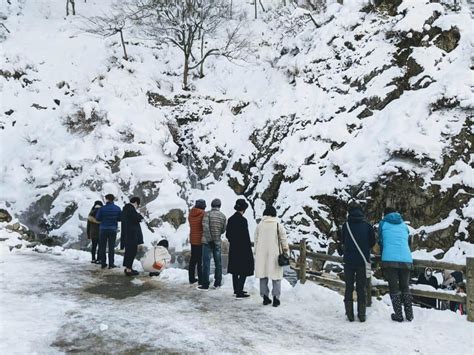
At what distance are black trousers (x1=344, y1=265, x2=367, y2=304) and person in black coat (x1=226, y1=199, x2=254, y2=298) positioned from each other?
6.56 feet

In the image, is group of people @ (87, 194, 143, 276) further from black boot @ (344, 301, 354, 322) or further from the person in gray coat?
black boot @ (344, 301, 354, 322)

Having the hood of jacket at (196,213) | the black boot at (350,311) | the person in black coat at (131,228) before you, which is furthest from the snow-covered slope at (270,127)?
the black boot at (350,311)

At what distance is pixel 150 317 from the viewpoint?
6539mm

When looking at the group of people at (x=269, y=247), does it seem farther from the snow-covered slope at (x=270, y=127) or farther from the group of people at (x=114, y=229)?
the snow-covered slope at (x=270, y=127)

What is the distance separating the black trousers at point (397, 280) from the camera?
6477 mm

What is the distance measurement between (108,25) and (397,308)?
2632 centimetres

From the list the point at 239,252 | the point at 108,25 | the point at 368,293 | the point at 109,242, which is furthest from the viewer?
the point at 108,25

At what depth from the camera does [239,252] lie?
7.98 meters

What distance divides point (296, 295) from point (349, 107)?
11.2 meters

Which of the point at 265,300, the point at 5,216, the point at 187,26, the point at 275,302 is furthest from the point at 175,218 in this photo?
the point at 187,26

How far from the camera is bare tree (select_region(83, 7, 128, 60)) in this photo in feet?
83.4

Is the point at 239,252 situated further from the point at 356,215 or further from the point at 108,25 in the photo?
the point at 108,25

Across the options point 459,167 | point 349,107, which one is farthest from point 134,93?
point 459,167

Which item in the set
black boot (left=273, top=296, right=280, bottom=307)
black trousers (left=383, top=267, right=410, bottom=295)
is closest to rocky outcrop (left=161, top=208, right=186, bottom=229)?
black boot (left=273, top=296, right=280, bottom=307)
